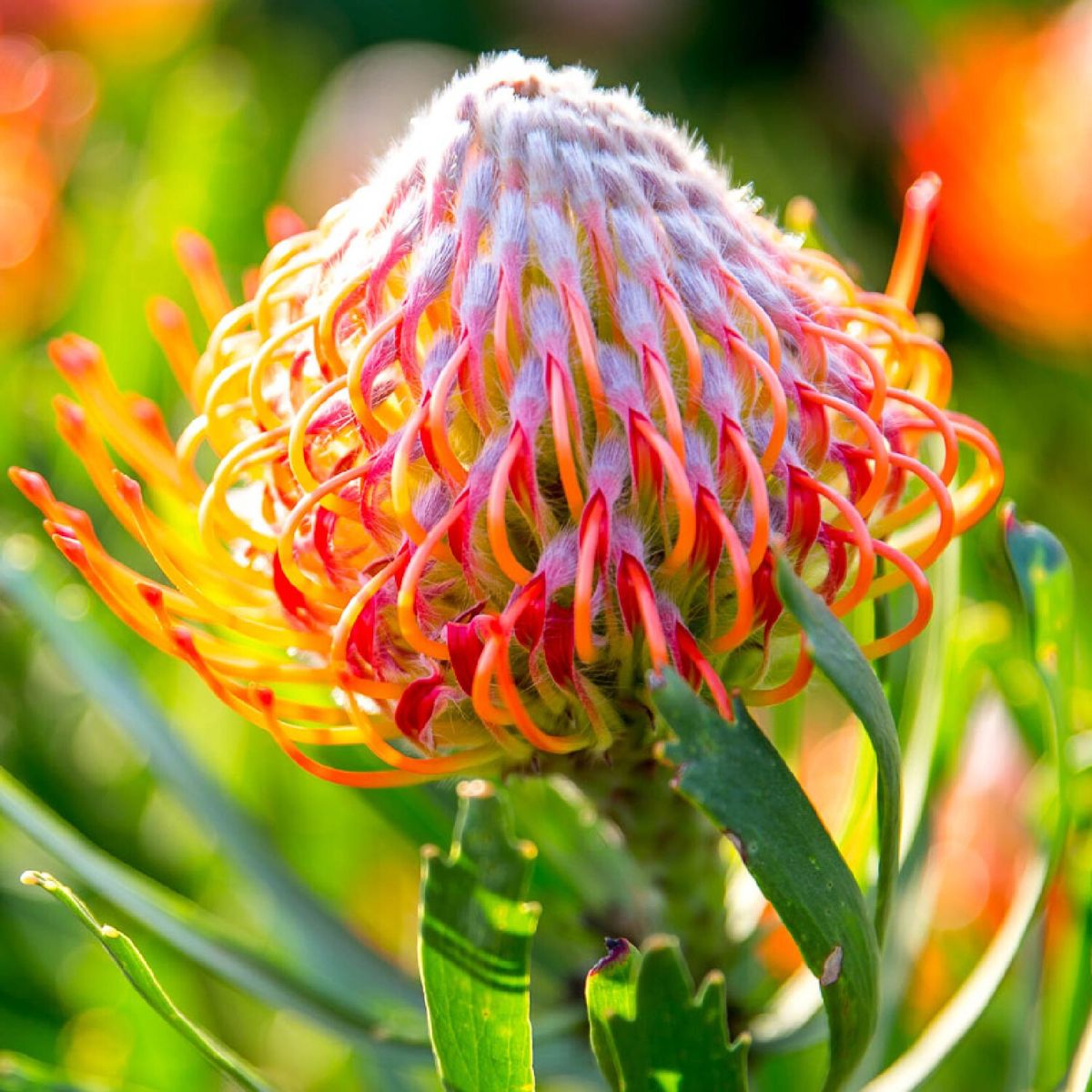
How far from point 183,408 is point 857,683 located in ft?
3.44

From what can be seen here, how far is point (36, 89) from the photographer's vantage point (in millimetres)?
1601

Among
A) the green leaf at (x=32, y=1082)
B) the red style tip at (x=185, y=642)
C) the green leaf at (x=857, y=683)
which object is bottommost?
the green leaf at (x=32, y=1082)

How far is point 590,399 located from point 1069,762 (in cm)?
36

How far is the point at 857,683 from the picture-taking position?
642 mm

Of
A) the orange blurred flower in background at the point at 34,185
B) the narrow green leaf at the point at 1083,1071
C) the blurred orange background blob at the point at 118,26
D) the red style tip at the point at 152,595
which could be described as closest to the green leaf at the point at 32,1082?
the red style tip at the point at 152,595

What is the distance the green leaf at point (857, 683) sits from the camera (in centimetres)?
62

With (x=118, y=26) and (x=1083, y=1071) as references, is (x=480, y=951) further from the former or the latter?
(x=118, y=26)

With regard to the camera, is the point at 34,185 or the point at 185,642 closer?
the point at 185,642

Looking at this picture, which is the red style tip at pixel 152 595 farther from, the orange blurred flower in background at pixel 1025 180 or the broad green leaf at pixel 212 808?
the orange blurred flower in background at pixel 1025 180

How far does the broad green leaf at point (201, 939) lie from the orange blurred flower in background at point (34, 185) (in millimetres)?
814

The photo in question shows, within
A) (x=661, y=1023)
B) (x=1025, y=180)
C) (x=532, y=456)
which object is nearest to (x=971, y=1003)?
(x=661, y=1023)

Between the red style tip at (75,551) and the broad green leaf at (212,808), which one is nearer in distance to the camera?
the red style tip at (75,551)

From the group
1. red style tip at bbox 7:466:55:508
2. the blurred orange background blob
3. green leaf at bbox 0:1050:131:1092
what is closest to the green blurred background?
the blurred orange background blob

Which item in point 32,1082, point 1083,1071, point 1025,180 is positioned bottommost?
point 32,1082
